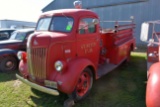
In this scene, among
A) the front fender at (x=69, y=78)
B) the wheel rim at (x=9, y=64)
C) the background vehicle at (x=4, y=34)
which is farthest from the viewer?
the background vehicle at (x=4, y=34)

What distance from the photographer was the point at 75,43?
451 centimetres

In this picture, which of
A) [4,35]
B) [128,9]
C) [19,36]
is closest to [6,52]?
[19,36]

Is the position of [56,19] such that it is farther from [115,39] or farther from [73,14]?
[115,39]

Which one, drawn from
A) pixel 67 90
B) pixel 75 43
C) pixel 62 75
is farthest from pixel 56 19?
pixel 67 90

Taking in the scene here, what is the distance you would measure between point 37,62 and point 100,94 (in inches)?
75.5

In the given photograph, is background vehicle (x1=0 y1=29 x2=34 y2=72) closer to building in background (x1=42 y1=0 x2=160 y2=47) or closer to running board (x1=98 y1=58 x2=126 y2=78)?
running board (x1=98 y1=58 x2=126 y2=78)

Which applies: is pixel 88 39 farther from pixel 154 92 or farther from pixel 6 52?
pixel 6 52

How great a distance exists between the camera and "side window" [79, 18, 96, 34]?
184 inches

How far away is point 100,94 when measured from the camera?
4848 mm

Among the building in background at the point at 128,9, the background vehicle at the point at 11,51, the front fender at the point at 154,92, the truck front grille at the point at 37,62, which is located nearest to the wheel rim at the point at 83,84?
the truck front grille at the point at 37,62

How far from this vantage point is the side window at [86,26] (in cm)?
468

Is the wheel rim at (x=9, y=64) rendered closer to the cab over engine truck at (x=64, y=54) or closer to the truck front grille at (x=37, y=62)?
the cab over engine truck at (x=64, y=54)

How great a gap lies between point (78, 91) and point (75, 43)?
119 centimetres

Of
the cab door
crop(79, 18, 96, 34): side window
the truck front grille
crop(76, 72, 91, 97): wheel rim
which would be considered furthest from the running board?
the truck front grille
